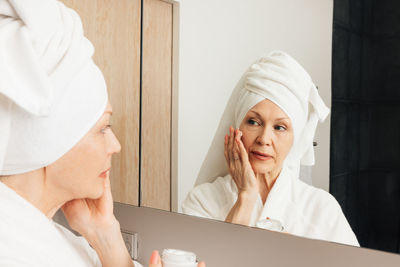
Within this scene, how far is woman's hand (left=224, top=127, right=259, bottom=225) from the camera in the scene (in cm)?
102

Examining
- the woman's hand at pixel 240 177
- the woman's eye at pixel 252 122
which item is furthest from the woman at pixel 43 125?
the woman's eye at pixel 252 122

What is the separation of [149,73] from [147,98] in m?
0.08

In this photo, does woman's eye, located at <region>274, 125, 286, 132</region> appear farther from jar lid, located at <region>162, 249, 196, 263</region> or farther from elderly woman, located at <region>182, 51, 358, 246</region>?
jar lid, located at <region>162, 249, 196, 263</region>

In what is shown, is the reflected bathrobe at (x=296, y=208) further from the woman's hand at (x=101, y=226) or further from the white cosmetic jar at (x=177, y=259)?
the woman's hand at (x=101, y=226)

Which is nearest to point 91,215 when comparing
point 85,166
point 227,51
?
point 85,166

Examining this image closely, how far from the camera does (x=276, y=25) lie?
959 mm

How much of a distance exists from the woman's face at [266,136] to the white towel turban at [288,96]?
13 mm

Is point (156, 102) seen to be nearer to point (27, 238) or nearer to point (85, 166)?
point (85, 166)

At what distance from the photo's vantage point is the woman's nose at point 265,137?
972 millimetres

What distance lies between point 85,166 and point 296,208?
0.50m

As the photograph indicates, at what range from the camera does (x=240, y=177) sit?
1031mm

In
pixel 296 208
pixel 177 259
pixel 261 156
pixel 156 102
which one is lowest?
pixel 177 259

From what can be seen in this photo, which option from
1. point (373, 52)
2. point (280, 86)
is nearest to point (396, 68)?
point (373, 52)

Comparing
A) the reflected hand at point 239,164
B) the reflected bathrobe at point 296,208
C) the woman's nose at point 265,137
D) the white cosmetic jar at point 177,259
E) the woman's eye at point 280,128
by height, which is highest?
the woman's eye at point 280,128
